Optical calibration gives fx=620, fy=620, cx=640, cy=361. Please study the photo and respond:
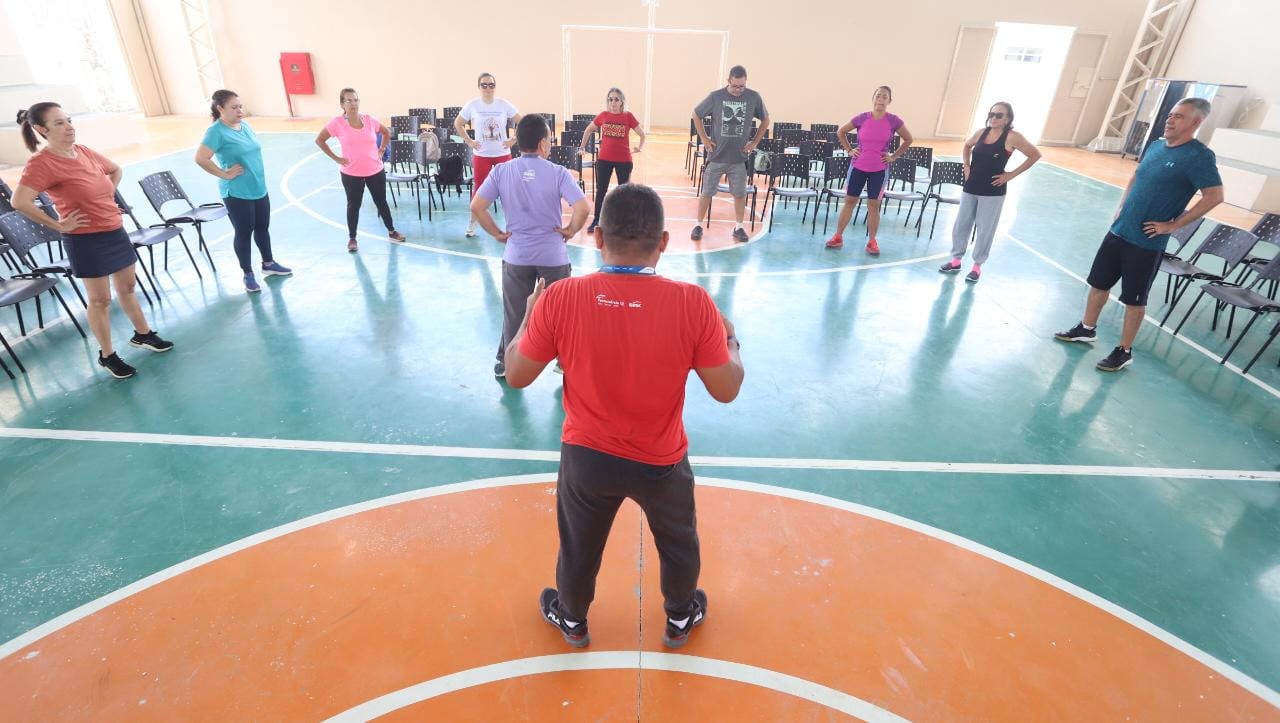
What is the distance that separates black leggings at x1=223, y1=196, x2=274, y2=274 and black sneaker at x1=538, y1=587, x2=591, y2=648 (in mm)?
5515

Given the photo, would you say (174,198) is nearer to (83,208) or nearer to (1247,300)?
(83,208)

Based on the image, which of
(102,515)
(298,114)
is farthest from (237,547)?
(298,114)

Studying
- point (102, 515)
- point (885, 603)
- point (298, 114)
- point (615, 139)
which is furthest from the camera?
point (298, 114)

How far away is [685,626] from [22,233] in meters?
6.98

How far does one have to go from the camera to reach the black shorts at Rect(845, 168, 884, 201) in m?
8.17

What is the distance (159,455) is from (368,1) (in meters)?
17.6

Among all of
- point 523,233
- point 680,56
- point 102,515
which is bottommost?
Answer: point 102,515

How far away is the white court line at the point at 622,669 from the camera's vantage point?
8.36ft

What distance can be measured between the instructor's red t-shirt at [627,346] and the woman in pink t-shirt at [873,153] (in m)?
6.53

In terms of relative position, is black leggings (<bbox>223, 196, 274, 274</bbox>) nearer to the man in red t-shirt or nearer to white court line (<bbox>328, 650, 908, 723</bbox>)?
white court line (<bbox>328, 650, 908, 723</bbox>)

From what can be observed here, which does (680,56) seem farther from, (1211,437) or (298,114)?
(1211,437)

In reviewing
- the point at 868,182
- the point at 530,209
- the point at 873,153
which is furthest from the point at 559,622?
the point at 868,182

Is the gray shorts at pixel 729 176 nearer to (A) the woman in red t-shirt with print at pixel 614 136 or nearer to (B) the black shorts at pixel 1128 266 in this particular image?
(A) the woman in red t-shirt with print at pixel 614 136

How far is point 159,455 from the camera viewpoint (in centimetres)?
408
